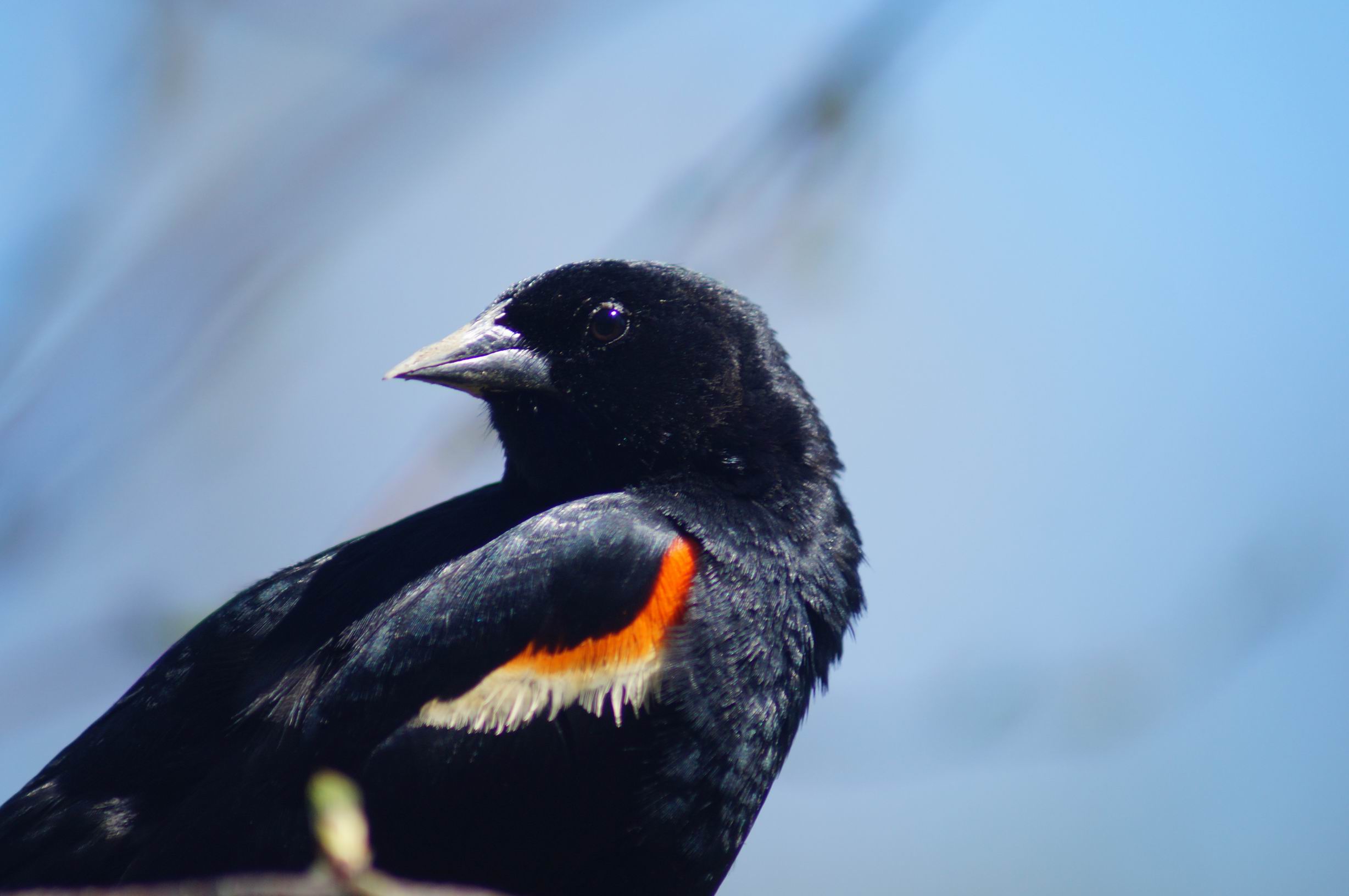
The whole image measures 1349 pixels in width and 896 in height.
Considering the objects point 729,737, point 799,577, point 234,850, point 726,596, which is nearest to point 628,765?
point 729,737

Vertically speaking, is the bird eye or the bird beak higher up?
the bird eye

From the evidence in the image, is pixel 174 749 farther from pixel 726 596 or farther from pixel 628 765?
pixel 726 596

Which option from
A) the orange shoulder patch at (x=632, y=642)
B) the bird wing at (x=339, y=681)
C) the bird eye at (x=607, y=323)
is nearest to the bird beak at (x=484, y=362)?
the bird eye at (x=607, y=323)

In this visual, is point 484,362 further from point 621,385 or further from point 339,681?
point 339,681

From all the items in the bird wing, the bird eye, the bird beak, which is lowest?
the bird wing

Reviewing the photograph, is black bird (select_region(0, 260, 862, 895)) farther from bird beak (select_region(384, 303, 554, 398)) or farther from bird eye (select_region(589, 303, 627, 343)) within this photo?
bird eye (select_region(589, 303, 627, 343))

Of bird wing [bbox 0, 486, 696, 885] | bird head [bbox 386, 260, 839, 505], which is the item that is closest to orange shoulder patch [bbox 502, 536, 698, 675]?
bird wing [bbox 0, 486, 696, 885]

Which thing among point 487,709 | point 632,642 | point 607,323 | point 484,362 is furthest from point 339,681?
→ point 607,323
